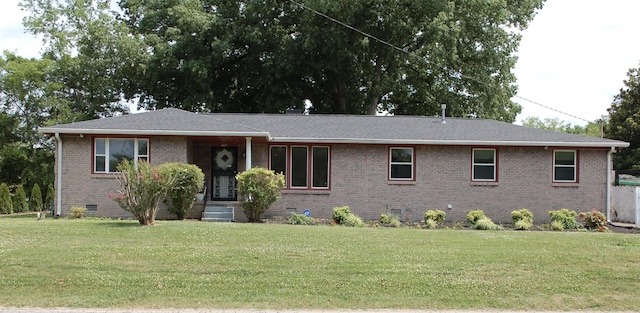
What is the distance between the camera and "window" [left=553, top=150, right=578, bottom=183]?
2212 centimetres

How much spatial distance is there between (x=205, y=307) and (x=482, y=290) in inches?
169

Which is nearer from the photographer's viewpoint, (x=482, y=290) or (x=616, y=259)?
(x=482, y=290)

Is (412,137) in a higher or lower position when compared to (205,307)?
higher

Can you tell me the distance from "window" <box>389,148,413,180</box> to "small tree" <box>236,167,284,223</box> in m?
4.63

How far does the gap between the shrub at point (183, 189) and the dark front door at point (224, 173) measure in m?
3.24

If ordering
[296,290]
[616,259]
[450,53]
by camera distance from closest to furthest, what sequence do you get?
[296,290] → [616,259] → [450,53]

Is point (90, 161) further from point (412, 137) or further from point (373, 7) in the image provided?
point (373, 7)

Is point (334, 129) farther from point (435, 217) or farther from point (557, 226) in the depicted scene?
point (557, 226)

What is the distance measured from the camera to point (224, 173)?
22.7 meters

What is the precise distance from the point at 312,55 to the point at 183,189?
17.5 meters

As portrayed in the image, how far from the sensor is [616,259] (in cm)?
1212

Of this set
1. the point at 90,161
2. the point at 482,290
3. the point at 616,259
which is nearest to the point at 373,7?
the point at 90,161

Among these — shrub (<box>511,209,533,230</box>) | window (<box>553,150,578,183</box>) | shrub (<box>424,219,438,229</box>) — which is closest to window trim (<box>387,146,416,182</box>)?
shrub (<box>424,219,438,229</box>)

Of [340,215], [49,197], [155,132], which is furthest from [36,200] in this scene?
[340,215]
